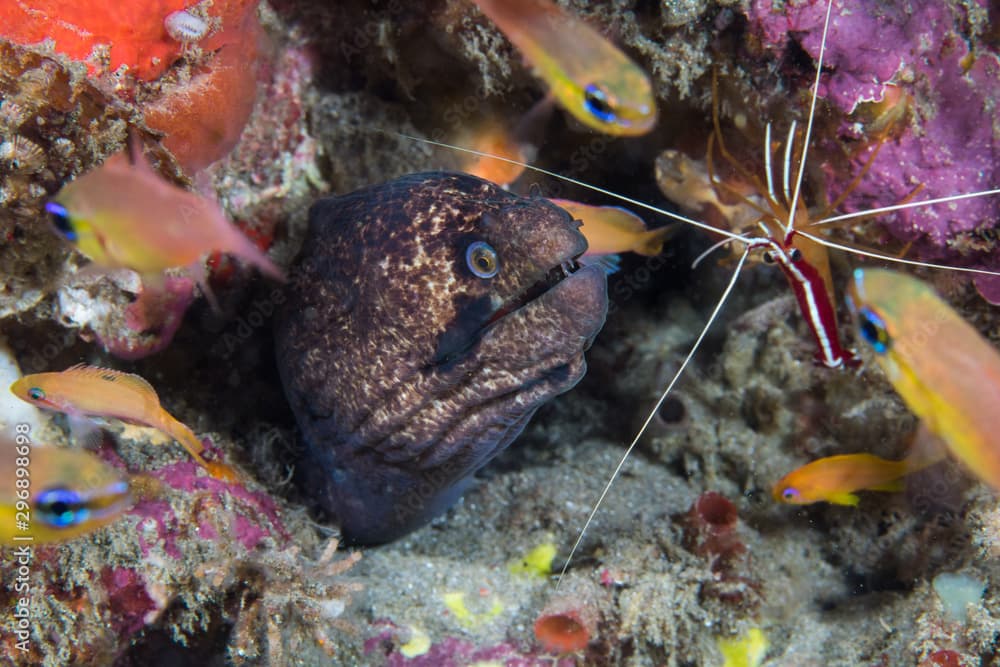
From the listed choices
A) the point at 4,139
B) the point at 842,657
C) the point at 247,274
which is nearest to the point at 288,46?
the point at 247,274

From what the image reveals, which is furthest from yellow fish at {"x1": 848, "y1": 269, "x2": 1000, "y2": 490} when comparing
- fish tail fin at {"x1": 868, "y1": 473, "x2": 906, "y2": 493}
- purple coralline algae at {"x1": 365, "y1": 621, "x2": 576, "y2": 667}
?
purple coralline algae at {"x1": 365, "y1": 621, "x2": 576, "y2": 667}

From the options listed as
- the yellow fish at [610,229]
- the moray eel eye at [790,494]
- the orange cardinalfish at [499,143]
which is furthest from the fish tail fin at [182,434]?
the moray eel eye at [790,494]

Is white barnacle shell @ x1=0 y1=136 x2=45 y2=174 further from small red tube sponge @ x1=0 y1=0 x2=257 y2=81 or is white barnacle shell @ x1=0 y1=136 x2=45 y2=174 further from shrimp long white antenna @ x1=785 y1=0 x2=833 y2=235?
shrimp long white antenna @ x1=785 y1=0 x2=833 y2=235

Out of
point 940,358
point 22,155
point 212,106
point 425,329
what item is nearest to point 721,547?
point 940,358

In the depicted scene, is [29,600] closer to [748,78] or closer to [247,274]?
[247,274]

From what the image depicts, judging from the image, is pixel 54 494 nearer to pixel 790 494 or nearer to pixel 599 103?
pixel 599 103
